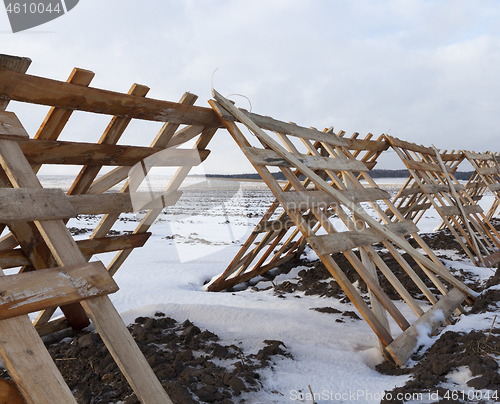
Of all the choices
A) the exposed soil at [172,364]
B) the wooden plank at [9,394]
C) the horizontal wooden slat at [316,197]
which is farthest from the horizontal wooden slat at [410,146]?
the wooden plank at [9,394]

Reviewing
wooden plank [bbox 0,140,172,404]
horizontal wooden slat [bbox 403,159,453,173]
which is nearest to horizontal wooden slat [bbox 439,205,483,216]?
horizontal wooden slat [bbox 403,159,453,173]

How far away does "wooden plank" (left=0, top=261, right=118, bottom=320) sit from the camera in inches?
57.9

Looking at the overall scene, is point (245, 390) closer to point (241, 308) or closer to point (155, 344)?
point (155, 344)

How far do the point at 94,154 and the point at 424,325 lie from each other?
3186mm

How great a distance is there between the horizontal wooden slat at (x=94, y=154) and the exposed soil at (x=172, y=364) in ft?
4.96

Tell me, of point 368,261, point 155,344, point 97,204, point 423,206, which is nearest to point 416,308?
A: point 368,261

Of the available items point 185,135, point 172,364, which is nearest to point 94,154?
point 185,135

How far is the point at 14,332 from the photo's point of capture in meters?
1.43

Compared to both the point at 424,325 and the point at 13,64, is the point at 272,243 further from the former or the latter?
the point at 13,64

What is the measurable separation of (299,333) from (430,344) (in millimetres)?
1129

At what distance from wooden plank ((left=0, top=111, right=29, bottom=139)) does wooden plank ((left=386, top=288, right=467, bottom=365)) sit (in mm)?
2915

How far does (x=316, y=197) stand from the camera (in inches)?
126

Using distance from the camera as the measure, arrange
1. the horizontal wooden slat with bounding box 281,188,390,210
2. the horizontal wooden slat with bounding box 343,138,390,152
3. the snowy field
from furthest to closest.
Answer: the horizontal wooden slat with bounding box 343,138,390,152, the horizontal wooden slat with bounding box 281,188,390,210, the snowy field

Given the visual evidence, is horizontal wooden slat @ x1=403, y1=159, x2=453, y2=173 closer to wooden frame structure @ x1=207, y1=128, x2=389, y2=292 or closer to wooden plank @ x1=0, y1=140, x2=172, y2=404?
wooden frame structure @ x1=207, y1=128, x2=389, y2=292
